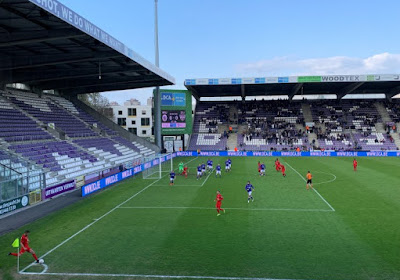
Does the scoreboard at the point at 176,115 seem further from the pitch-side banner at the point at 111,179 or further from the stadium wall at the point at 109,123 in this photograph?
the pitch-side banner at the point at 111,179

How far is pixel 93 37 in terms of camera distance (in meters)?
20.7

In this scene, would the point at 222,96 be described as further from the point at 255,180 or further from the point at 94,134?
the point at 255,180

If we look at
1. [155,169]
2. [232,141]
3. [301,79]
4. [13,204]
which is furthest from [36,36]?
[301,79]

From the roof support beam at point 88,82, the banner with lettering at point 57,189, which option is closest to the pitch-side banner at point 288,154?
the roof support beam at point 88,82

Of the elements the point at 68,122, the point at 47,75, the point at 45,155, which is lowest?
the point at 45,155

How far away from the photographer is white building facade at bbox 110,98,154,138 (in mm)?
79306

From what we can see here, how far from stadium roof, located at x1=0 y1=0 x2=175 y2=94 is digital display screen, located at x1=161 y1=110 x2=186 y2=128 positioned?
9483 mm

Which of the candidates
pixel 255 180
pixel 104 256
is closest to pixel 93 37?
pixel 104 256

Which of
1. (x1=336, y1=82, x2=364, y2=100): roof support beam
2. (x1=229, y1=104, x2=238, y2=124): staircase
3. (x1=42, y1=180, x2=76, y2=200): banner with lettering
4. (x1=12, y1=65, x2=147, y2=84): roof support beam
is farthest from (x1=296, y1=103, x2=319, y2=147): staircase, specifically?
(x1=42, y1=180, x2=76, y2=200): banner with lettering

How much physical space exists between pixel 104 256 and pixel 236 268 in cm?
482

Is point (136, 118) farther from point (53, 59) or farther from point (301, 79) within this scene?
point (53, 59)

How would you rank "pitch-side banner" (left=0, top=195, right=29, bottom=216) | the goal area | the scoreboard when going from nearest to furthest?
"pitch-side banner" (left=0, top=195, right=29, bottom=216) → the goal area → the scoreboard

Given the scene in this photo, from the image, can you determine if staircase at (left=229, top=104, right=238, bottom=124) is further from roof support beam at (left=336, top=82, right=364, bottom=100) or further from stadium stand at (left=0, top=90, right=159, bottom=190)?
stadium stand at (left=0, top=90, right=159, bottom=190)

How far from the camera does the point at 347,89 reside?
5616 centimetres
